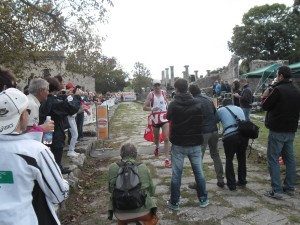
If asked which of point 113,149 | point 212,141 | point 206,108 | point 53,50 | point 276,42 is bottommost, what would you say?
point 113,149

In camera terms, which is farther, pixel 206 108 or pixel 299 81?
pixel 299 81

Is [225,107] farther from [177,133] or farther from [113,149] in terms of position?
[113,149]

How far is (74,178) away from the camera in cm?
552

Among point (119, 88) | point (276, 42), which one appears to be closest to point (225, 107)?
point (276, 42)

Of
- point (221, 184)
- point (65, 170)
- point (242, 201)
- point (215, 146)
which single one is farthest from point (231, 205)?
point (65, 170)

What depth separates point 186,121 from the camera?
4.51 meters

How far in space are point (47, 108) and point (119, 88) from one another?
64.9m

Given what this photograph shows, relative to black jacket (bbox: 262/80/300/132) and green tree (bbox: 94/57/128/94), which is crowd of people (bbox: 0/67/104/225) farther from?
green tree (bbox: 94/57/128/94)

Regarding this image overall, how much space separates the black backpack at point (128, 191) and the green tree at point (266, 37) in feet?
143

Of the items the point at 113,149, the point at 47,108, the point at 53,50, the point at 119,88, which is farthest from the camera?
the point at 119,88

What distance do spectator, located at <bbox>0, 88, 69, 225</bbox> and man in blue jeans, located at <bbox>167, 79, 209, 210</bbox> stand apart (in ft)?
9.13

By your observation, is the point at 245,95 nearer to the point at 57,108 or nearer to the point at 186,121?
the point at 186,121

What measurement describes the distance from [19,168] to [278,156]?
4.28 meters

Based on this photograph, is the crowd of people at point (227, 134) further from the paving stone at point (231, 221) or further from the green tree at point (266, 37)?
the green tree at point (266, 37)
